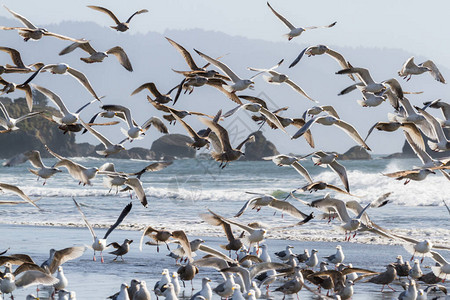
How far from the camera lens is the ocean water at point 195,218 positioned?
1587 cm

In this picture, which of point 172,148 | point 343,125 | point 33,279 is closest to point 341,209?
point 343,125

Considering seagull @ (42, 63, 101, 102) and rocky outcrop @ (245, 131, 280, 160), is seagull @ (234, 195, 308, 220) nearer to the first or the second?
seagull @ (42, 63, 101, 102)

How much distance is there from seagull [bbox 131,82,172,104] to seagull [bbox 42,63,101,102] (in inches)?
28.1

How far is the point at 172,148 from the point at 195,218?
53.6 meters

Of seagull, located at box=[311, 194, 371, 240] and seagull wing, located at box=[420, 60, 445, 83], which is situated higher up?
seagull wing, located at box=[420, 60, 445, 83]

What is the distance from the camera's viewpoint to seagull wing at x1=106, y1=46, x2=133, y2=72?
520 inches

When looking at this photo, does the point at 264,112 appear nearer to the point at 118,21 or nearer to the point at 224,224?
the point at 224,224

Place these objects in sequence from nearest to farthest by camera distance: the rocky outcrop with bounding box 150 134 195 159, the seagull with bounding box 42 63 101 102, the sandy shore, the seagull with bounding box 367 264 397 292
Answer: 1. the seagull with bounding box 42 63 101 102
2. the sandy shore
3. the seagull with bounding box 367 264 397 292
4. the rocky outcrop with bounding box 150 134 195 159

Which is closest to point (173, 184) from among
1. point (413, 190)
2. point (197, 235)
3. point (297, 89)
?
point (413, 190)

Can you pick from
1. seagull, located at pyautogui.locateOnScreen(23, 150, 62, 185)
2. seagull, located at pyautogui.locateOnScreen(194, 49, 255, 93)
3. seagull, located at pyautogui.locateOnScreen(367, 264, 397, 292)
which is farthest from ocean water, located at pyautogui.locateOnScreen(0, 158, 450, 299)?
seagull, located at pyautogui.locateOnScreen(194, 49, 255, 93)

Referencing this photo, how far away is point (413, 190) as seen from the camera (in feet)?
117

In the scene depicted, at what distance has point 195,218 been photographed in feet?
88.2

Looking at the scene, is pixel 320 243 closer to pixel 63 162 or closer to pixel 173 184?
pixel 63 162

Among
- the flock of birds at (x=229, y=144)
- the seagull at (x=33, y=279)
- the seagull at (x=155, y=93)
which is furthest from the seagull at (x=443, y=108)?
the seagull at (x=33, y=279)
